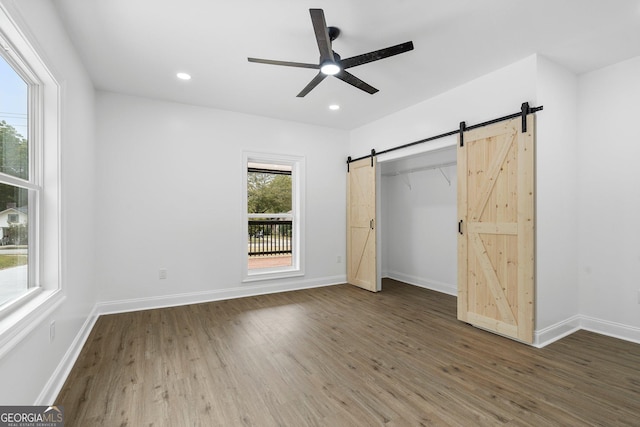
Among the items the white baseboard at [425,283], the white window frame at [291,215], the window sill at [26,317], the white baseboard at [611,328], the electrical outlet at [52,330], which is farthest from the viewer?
the white baseboard at [425,283]

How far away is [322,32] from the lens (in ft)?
6.80

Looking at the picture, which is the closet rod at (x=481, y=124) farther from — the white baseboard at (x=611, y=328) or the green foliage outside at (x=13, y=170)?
the green foliage outside at (x=13, y=170)

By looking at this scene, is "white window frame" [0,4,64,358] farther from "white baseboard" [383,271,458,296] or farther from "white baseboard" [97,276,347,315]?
"white baseboard" [383,271,458,296]

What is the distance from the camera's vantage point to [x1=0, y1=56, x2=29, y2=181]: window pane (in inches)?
70.0

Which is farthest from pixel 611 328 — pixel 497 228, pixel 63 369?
pixel 63 369

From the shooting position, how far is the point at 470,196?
11.2 feet

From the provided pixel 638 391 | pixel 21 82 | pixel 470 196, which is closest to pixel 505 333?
pixel 638 391

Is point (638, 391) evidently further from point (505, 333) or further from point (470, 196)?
point (470, 196)

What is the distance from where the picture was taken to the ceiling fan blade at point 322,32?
192 cm

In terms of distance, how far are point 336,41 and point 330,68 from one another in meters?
0.44

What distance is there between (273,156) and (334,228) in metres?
1.65

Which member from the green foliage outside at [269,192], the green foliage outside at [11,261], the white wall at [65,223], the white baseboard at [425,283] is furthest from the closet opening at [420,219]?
the green foliage outside at [11,261]

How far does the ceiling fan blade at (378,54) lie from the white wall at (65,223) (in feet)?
6.82

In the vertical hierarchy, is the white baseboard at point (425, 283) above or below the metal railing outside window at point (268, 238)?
below
